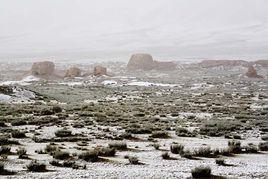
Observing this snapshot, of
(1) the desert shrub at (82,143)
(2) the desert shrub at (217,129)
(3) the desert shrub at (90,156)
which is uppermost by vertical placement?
(3) the desert shrub at (90,156)

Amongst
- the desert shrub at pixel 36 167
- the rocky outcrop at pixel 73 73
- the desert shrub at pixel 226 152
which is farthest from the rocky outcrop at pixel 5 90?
the rocky outcrop at pixel 73 73

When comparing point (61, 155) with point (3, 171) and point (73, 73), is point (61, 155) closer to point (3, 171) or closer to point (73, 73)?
point (3, 171)

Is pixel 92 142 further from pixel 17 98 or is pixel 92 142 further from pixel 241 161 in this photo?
pixel 17 98

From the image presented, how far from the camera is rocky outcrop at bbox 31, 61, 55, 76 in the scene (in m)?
146

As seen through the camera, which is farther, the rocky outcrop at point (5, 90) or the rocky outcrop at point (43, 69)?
the rocky outcrop at point (43, 69)

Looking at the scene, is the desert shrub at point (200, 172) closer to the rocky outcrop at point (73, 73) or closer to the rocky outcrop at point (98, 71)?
the rocky outcrop at point (73, 73)

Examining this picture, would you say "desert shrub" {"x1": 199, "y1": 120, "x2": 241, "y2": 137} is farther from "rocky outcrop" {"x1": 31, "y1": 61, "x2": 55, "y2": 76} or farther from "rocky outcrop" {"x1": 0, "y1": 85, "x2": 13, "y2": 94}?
"rocky outcrop" {"x1": 31, "y1": 61, "x2": 55, "y2": 76}

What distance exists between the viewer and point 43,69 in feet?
482

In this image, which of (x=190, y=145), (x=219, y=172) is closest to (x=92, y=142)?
(x=190, y=145)

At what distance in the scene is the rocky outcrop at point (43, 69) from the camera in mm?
145875

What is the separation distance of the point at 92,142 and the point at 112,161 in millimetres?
5913

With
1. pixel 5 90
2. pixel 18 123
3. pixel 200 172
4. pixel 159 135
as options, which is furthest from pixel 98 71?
pixel 200 172

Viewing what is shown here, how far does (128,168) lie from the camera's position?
1412 cm

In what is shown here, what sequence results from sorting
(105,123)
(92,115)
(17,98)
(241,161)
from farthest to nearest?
(17,98) → (92,115) → (105,123) → (241,161)
